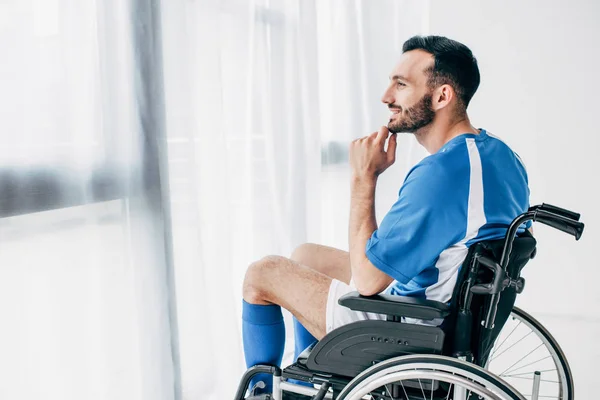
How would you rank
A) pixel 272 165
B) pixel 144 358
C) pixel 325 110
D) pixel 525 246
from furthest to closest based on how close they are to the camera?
1. pixel 325 110
2. pixel 272 165
3. pixel 144 358
4. pixel 525 246

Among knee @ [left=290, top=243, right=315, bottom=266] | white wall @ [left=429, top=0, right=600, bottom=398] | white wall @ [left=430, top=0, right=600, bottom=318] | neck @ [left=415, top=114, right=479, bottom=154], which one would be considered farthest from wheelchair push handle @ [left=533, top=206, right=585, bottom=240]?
white wall @ [left=430, top=0, right=600, bottom=318]

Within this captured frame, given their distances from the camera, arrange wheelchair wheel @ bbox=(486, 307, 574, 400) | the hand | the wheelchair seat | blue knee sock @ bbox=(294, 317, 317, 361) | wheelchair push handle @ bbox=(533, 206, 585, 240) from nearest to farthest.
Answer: wheelchair push handle @ bbox=(533, 206, 585, 240), the wheelchair seat, the hand, blue knee sock @ bbox=(294, 317, 317, 361), wheelchair wheel @ bbox=(486, 307, 574, 400)

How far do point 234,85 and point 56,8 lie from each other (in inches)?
29.4

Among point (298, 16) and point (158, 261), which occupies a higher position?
point (298, 16)

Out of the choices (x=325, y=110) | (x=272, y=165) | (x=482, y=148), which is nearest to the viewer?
(x=482, y=148)

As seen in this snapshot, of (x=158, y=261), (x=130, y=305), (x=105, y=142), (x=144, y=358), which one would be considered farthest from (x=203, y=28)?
(x=144, y=358)

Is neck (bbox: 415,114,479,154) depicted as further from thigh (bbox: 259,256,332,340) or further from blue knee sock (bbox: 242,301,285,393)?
blue knee sock (bbox: 242,301,285,393)

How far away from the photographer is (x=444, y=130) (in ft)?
4.99

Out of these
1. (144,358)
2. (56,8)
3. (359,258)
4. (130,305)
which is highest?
(56,8)

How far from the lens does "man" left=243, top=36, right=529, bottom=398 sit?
1.29 metres

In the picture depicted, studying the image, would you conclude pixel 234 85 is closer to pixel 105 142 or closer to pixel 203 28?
pixel 203 28

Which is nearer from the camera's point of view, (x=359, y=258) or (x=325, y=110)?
(x=359, y=258)

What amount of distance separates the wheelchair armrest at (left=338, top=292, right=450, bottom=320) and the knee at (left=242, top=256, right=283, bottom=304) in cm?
31

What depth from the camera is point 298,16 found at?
234cm
